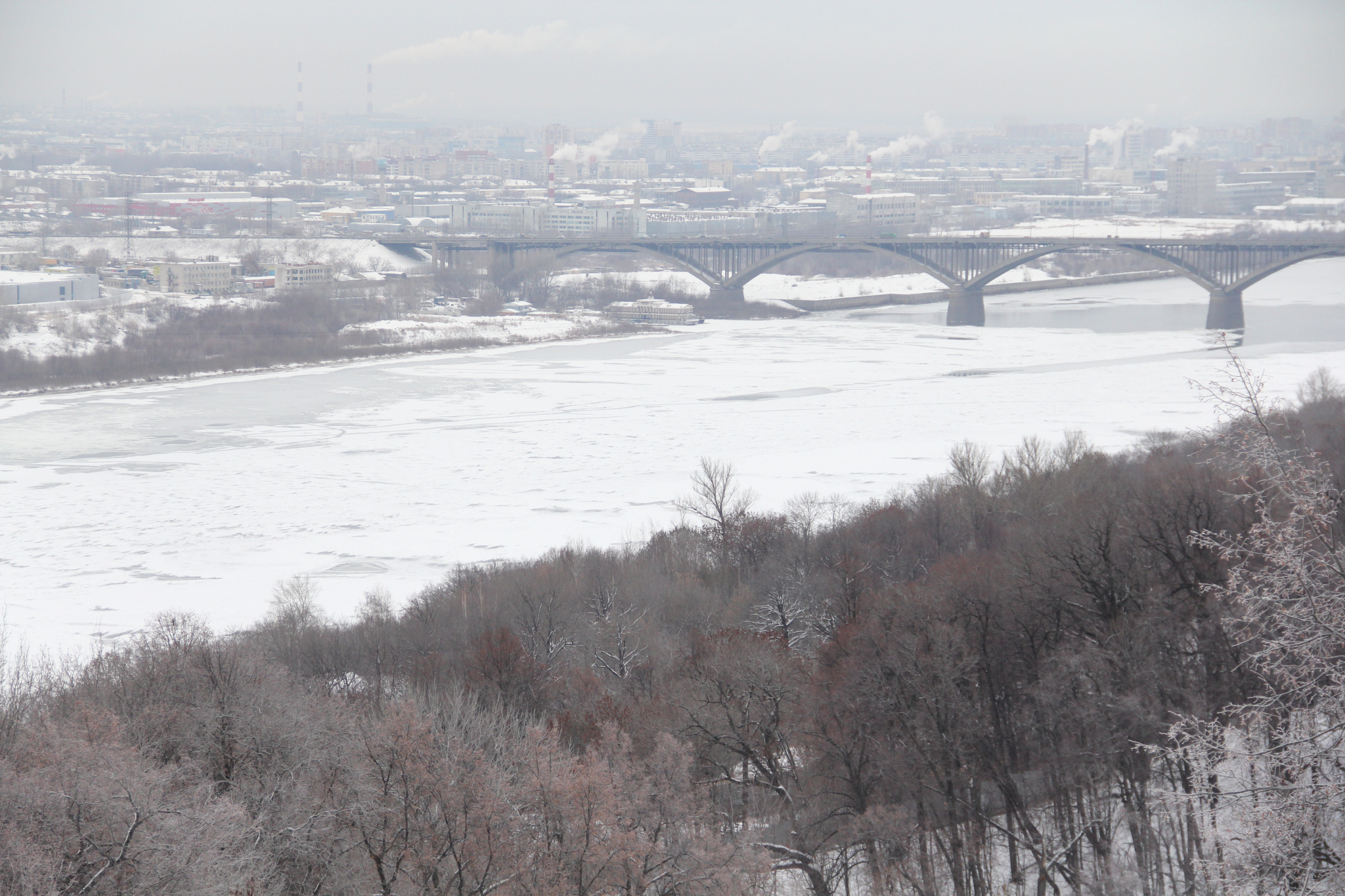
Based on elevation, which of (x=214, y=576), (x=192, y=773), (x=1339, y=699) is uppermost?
(x=1339, y=699)

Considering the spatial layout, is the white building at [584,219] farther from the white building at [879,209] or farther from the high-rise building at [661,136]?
the high-rise building at [661,136]

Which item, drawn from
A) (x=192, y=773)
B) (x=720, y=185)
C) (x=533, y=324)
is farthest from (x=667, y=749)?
(x=720, y=185)

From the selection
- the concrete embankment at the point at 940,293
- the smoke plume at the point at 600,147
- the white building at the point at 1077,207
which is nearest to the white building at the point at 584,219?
the concrete embankment at the point at 940,293

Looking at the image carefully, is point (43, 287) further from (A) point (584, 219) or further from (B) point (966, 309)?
(A) point (584, 219)

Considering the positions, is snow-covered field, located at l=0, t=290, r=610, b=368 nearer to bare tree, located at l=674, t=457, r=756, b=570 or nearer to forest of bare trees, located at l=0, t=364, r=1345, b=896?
bare tree, located at l=674, t=457, r=756, b=570

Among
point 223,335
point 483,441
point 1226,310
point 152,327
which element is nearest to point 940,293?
point 1226,310

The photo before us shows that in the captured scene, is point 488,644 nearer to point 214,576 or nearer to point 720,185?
point 214,576
